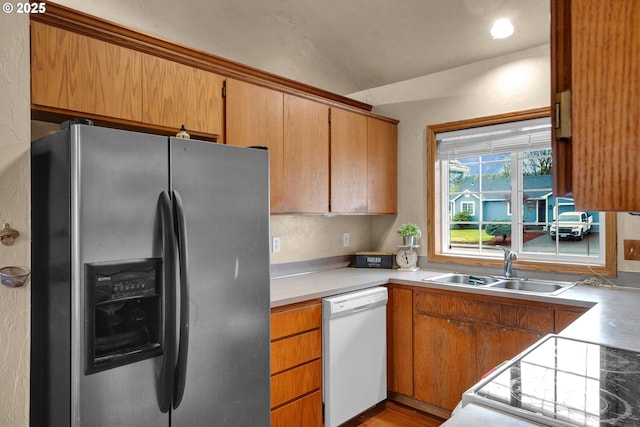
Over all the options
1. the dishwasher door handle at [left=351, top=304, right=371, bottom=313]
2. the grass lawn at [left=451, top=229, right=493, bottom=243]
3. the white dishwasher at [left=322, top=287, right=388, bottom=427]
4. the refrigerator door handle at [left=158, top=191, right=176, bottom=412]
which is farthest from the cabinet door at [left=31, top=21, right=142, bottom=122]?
the grass lawn at [left=451, top=229, right=493, bottom=243]

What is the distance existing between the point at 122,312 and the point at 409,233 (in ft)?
7.46

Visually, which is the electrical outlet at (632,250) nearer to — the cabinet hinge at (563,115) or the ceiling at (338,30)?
the ceiling at (338,30)

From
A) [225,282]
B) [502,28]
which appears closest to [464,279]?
[502,28]

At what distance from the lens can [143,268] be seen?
55.7 inches

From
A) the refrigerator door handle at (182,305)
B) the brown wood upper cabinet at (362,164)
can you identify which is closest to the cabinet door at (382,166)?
the brown wood upper cabinet at (362,164)

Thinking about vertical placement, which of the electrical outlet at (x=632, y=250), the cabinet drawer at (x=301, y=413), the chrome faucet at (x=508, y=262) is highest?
the electrical outlet at (x=632, y=250)

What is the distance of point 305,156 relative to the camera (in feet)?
8.83

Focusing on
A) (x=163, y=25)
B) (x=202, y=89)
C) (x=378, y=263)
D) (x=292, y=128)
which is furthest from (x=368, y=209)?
(x=163, y=25)

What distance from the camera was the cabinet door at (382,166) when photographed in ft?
10.5

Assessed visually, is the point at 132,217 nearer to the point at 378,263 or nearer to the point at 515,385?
the point at 515,385

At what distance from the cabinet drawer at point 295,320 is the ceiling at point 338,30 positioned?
1703mm

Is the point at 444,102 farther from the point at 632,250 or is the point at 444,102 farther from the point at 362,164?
the point at 632,250

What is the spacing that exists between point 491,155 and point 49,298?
2.92 m

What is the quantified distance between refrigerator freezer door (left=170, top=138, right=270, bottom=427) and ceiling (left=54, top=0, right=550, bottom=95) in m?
1.20
